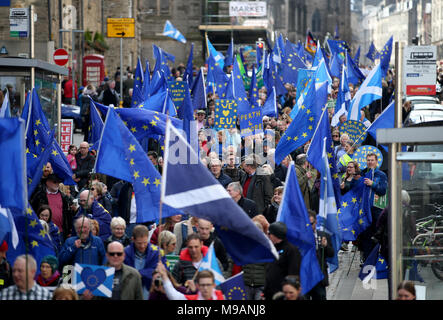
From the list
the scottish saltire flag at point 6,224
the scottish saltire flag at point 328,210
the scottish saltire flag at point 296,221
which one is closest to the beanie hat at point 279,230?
the scottish saltire flag at point 296,221

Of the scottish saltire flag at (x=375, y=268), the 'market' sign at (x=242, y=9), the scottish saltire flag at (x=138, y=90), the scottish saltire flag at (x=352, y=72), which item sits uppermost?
the 'market' sign at (x=242, y=9)

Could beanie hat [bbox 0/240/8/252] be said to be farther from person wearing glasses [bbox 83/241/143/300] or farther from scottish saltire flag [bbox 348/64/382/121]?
scottish saltire flag [bbox 348/64/382/121]

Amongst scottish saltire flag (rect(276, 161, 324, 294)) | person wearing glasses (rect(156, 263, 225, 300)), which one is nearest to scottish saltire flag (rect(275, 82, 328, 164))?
scottish saltire flag (rect(276, 161, 324, 294))

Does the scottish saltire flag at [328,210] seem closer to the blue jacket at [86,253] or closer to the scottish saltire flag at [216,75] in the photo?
the blue jacket at [86,253]

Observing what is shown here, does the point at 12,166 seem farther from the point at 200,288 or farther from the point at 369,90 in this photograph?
the point at 369,90

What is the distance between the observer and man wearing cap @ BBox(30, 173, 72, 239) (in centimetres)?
1287

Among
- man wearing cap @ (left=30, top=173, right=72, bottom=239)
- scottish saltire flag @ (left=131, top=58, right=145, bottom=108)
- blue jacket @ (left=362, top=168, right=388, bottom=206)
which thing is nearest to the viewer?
man wearing cap @ (left=30, top=173, right=72, bottom=239)

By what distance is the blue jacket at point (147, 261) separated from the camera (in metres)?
9.40

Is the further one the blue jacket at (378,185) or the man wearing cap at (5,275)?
the blue jacket at (378,185)

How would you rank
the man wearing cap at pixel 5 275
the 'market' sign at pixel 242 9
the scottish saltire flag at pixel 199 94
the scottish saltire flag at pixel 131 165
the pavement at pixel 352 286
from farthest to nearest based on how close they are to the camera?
the 'market' sign at pixel 242 9 → the scottish saltire flag at pixel 199 94 → the pavement at pixel 352 286 → the scottish saltire flag at pixel 131 165 → the man wearing cap at pixel 5 275

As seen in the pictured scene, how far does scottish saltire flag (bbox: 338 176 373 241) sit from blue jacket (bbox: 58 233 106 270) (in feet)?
12.7

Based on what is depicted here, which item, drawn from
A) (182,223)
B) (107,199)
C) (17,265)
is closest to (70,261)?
(182,223)

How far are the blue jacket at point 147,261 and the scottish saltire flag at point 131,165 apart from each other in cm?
A: 91

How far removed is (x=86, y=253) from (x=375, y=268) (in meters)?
3.68
